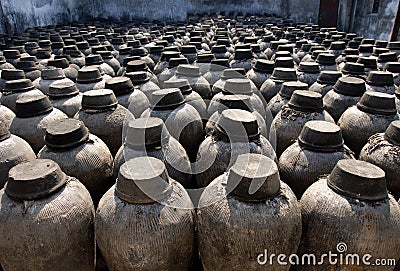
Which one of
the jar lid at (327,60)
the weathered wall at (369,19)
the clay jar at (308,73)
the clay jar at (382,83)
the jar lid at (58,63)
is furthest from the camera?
the weathered wall at (369,19)

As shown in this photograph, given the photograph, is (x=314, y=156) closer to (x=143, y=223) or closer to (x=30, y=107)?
(x=143, y=223)

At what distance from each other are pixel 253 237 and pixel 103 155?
2102 mm

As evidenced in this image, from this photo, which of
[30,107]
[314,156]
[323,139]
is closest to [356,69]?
[323,139]

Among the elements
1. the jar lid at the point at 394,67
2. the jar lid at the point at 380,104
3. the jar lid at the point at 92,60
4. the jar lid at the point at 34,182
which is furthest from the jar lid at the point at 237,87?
the jar lid at the point at 92,60

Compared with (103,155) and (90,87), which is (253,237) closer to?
(103,155)

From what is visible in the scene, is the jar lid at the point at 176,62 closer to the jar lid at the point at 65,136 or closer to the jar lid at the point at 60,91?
the jar lid at the point at 60,91

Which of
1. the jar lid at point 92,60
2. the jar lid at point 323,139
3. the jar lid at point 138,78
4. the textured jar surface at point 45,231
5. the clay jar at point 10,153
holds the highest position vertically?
the jar lid at point 92,60

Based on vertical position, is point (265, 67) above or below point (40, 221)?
above

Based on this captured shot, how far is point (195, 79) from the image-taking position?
6578mm

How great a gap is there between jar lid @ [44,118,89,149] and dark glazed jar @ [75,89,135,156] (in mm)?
754

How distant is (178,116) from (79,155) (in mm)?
1483

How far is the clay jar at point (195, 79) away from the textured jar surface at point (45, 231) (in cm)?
367

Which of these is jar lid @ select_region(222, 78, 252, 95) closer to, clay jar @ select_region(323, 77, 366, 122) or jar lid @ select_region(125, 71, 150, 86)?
clay jar @ select_region(323, 77, 366, 122)

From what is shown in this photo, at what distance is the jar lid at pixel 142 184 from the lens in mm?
2900
